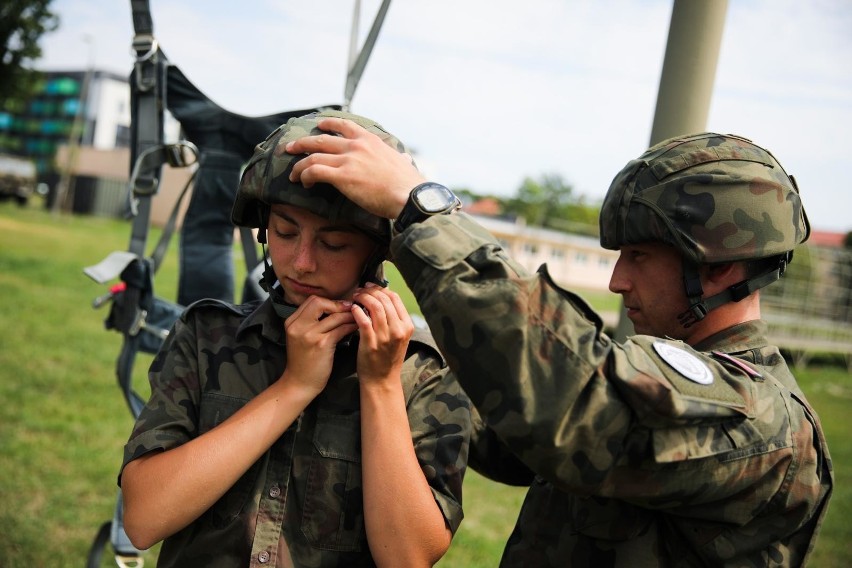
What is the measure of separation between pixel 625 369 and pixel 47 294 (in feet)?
44.6

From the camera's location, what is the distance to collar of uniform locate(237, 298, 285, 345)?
2.27 meters

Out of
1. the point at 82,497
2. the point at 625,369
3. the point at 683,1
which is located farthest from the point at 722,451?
the point at 82,497

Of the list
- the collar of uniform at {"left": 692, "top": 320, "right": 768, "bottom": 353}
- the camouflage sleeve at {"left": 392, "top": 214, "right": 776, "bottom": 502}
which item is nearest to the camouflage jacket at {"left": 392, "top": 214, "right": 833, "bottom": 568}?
the camouflage sleeve at {"left": 392, "top": 214, "right": 776, "bottom": 502}

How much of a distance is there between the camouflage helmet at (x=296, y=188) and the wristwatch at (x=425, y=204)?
336 mm

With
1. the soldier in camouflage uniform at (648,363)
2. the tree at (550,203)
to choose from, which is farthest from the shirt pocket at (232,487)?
the tree at (550,203)

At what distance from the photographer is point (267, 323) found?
228cm

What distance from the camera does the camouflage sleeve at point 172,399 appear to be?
2.06m

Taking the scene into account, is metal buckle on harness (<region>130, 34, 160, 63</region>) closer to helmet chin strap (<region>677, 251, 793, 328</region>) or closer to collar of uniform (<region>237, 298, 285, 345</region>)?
collar of uniform (<region>237, 298, 285, 345</region>)

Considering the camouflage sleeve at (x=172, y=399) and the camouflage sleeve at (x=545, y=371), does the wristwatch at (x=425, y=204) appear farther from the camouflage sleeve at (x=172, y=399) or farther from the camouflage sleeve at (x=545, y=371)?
the camouflage sleeve at (x=172, y=399)

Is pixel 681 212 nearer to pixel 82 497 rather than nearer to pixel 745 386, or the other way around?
pixel 745 386

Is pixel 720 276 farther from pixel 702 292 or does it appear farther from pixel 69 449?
pixel 69 449

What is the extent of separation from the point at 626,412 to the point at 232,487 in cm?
114

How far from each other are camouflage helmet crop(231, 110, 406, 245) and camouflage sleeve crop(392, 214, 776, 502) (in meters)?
0.45

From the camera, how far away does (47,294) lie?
43.4ft
